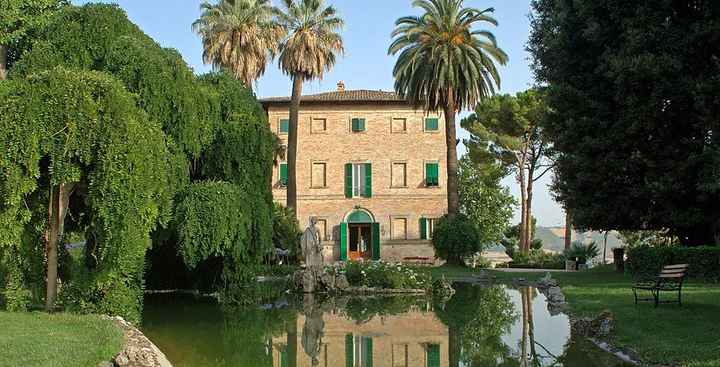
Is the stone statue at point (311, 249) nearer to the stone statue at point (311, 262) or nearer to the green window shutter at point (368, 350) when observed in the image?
the stone statue at point (311, 262)

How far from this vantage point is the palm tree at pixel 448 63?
30656 millimetres

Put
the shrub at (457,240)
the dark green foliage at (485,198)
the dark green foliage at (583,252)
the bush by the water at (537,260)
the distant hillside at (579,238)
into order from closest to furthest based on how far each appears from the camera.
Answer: the shrub at (457,240), the dark green foliage at (583,252), the bush by the water at (537,260), the dark green foliage at (485,198), the distant hillside at (579,238)

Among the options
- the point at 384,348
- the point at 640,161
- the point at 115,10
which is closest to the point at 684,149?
the point at 640,161

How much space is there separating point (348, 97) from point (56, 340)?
Answer: 31758 millimetres

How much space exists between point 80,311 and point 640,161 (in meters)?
15.3

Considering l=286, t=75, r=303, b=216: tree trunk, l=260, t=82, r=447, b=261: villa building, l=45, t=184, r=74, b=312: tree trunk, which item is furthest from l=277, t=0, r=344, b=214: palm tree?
l=45, t=184, r=74, b=312: tree trunk

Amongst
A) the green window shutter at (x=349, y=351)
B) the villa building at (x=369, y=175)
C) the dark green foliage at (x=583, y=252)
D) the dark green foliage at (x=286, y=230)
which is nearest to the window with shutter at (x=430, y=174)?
the villa building at (x=369, y=175)

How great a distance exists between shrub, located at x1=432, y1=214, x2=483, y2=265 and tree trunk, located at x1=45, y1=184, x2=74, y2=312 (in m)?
20.0

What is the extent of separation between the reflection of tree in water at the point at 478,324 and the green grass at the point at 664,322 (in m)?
1.45

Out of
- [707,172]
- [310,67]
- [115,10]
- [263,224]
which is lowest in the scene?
[263,224]

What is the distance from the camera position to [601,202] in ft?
70.7

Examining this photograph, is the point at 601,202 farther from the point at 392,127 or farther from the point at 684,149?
the point at 392,127

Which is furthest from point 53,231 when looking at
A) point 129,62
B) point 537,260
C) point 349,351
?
point 537,260

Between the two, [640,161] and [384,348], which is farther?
[640,161]
